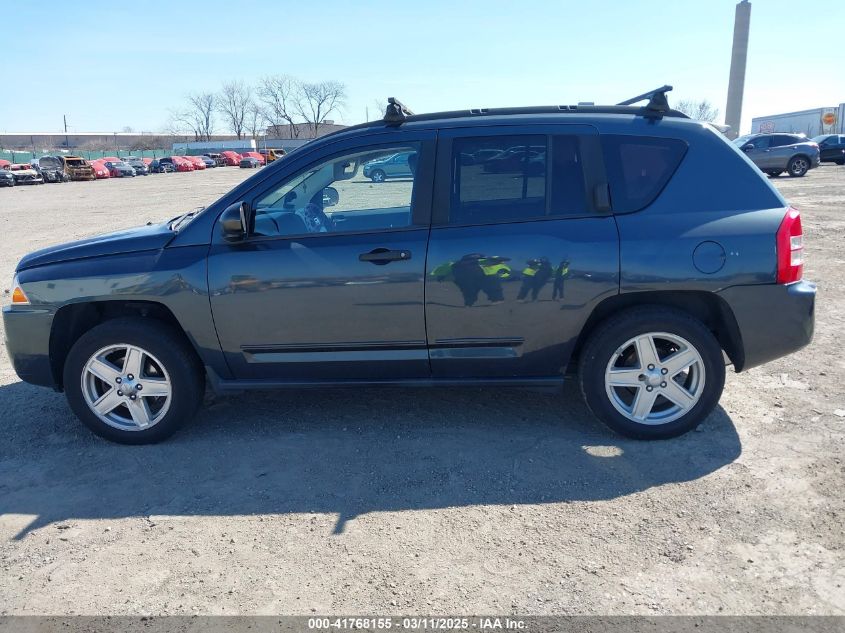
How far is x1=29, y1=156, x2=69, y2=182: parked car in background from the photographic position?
152ft

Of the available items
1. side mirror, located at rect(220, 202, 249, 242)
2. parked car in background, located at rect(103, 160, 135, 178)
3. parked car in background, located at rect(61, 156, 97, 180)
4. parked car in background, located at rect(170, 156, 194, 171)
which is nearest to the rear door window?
side mirror, located at rect(220, 202, 249, 242)

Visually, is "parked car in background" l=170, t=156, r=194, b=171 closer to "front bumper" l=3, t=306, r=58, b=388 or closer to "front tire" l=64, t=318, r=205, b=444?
"front bumper" l=3, t=306, r=58, b=388

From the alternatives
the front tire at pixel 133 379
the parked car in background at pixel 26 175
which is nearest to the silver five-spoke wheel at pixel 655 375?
the front tire at pixel 133 379

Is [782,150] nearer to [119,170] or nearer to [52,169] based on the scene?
[52,169]

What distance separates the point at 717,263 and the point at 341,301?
218 cm

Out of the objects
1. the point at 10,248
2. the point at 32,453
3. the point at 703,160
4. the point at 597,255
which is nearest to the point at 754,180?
the point at 703,160

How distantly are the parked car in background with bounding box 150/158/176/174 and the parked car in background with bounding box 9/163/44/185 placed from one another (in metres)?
18.2

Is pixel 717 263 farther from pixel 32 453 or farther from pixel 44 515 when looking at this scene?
pixel 32 453

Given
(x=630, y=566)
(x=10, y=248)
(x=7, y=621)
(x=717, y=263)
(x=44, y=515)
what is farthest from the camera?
(x=10, y=248)

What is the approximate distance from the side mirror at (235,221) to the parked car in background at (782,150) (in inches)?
1043

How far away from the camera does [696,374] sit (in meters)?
3.88

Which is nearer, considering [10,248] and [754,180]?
[754,180]

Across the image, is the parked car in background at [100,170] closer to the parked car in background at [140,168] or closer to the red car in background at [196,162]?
the parked car in background at [140,168]

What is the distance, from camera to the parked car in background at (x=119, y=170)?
56.4 meters
